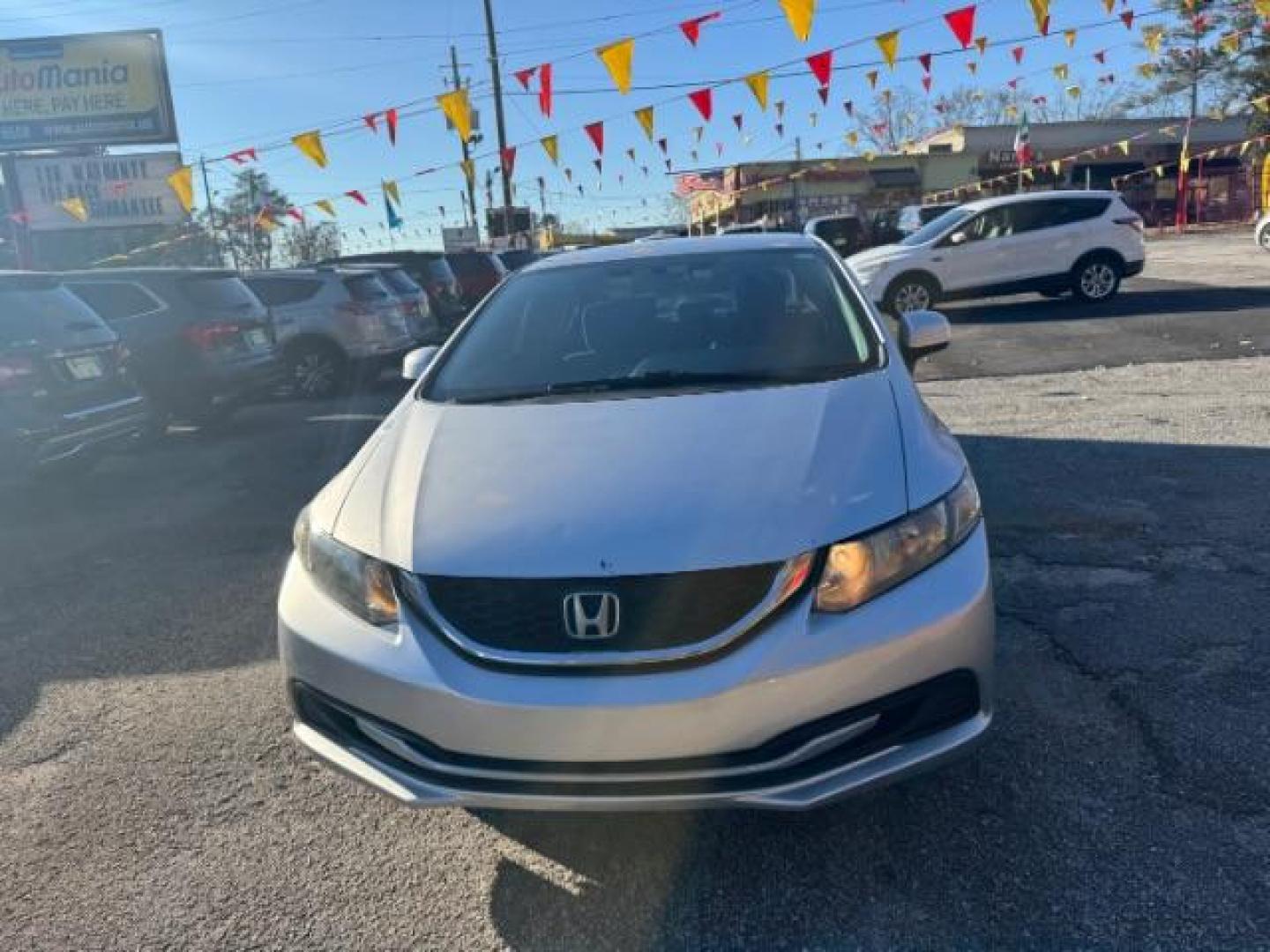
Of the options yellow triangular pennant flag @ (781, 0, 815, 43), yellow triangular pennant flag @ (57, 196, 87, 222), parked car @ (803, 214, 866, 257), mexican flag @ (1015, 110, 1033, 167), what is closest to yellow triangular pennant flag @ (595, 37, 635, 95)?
yellow triangular pennant flag @ (781, 0, 815, 43)

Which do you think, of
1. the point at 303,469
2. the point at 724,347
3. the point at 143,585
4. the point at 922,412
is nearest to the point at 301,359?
the point at 303,469

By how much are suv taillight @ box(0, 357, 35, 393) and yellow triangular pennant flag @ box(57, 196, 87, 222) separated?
1639 cm

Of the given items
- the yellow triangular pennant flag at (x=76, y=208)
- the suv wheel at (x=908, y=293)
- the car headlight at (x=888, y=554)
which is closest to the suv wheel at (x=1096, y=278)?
the suv wheel at (x=908, y=293)

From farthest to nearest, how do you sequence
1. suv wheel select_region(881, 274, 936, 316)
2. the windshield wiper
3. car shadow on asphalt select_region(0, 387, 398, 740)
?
suv wheel select_region(881, 274, 936, 316), car shadow on asphalt select_region(0, 387, 398, 740), the windshield wiper

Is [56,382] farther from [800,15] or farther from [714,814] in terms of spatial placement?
[800,15]

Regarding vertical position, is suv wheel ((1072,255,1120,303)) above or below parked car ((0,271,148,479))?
below

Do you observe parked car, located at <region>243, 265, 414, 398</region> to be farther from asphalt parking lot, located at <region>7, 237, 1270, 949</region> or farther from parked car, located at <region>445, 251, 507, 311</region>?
asphalt parking lot, located at <region>7, 237, 1270, 949</region>

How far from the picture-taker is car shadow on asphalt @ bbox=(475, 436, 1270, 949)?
86.7 inches

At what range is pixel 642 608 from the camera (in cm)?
212

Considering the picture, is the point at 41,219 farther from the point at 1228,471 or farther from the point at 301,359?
the point at 1228,471

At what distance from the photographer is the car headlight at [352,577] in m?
2.32

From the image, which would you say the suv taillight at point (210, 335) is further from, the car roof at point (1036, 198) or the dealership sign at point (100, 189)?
the dealership sign at point (100, 189)

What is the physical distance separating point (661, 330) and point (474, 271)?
1514 centimetres

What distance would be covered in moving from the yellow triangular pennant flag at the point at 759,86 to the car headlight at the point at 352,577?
40.7 feet
